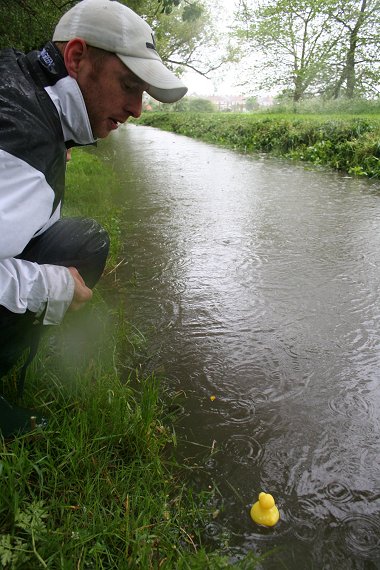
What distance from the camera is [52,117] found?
1.51 m

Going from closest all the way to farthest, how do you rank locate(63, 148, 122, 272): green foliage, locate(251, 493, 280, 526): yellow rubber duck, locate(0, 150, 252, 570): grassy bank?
locate(0, 150, 252, 570): grassy bank, locate(251, 493, 280, 526): yellow rubber duck, locate(63, 148, 122, 272): green foliage

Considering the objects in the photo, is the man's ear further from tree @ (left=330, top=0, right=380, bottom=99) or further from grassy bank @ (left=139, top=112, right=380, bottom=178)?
tree @ (left=330, top=0, right=380, bottom=99)

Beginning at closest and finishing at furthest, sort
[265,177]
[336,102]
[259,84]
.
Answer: [265,177], [336,102], [259,84]

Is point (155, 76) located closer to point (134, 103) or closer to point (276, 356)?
point (134, 103)

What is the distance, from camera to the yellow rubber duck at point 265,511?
1.49 meters

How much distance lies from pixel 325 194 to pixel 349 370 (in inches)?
171

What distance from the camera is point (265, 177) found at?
24.9 feet

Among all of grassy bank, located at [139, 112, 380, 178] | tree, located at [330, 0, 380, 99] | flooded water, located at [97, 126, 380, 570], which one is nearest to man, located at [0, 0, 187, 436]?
flooded water, located at [97, 126, 380, 570]

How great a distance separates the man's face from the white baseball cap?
40mm

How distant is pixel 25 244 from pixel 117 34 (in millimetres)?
803

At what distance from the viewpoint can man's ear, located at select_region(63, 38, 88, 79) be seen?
5.03 ft

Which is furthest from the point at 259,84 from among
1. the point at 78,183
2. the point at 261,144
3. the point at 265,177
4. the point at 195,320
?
the point at 195,320

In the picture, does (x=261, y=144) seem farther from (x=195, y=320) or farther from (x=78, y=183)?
(x=195, y=320)

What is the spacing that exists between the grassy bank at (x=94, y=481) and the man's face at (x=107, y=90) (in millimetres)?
1061
